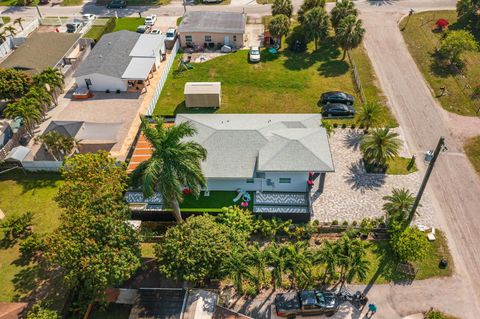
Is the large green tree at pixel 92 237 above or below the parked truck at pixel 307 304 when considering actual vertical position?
above

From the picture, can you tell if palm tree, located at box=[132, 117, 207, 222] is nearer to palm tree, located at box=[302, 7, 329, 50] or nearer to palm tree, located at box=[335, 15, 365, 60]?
palm tree, located at box=[335, 15, 365, 60]

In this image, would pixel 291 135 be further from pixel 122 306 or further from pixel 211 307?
pixel 122 306

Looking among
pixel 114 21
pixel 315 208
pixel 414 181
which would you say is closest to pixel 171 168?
pixel 315 208

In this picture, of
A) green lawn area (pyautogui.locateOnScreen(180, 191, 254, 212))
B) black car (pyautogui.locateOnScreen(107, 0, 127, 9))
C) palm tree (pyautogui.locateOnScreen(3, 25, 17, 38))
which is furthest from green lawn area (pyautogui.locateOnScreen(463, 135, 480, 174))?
palm tree (pyautogui.locateOnScreen(3, 25, 17, 38))

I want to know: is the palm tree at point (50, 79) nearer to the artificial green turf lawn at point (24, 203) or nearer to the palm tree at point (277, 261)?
the artificial green turf lawn at point (24, 203)

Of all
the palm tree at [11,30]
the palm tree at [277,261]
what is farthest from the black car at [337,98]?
the palm tree at [11,30]

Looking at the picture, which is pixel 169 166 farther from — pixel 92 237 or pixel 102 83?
pixel 102 83
